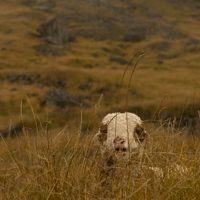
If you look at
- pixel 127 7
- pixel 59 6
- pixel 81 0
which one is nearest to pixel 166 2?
pixel 127 7

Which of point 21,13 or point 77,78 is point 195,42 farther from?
point 21,13

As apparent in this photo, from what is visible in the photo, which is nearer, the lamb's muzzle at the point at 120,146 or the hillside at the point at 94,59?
the lamb's muzzle at the point at 120,146

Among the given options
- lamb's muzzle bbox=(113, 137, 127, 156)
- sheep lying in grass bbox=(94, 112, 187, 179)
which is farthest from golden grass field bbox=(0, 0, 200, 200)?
lamb's muzzle bbox=(113, 137, 127, 156)

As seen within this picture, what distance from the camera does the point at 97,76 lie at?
27.9 m

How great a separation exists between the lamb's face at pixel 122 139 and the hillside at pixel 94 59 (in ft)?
1.17

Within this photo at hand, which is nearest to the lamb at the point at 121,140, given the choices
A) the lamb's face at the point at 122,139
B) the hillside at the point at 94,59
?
the lamb's face at the point at 122,139

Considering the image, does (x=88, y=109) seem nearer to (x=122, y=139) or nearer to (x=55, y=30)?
(x=122, y=139)

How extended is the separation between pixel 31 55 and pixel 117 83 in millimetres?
26363

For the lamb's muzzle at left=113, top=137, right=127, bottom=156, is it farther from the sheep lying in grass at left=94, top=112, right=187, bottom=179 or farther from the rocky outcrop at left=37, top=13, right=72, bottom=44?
the rocky outcrop at left=37, top=13, right=72, bottom=44

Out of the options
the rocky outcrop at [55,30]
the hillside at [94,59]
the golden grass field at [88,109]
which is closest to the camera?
the golden grass field at [88,109]

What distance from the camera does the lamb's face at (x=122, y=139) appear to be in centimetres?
242

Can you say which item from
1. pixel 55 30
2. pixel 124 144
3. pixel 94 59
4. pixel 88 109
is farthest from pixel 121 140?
pixel 55 30

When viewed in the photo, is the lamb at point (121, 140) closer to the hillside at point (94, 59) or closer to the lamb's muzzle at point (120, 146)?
the lamb's muzzle at point (120, 146)

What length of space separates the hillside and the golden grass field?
0.12 metres
